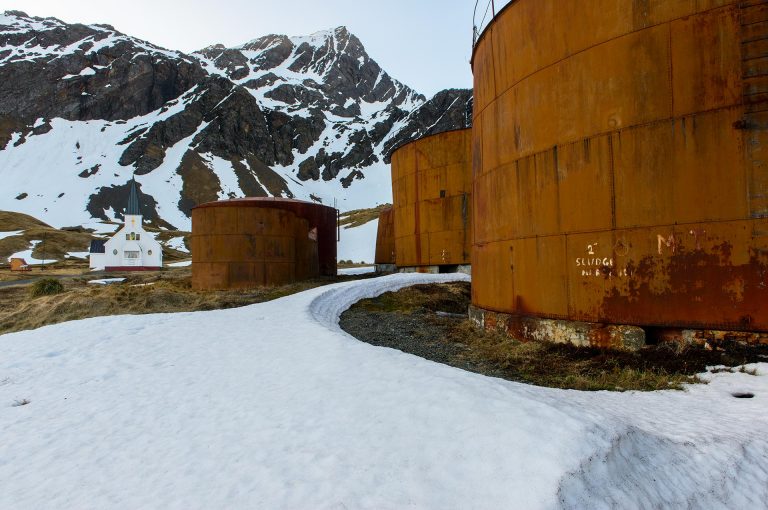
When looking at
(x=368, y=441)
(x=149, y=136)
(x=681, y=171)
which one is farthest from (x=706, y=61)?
(x=149, y=136)

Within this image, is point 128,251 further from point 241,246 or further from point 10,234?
point 241,246

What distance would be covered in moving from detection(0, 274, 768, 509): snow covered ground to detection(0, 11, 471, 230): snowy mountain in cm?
9201

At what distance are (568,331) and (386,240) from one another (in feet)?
72.1

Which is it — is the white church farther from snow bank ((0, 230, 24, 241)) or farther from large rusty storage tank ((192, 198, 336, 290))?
large rusty storage tank ((192, 198, 336, 290))

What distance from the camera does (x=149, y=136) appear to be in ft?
410

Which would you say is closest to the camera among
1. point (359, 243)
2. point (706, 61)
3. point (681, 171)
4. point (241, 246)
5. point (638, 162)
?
point (706, 61)

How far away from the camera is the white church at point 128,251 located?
57.2 m

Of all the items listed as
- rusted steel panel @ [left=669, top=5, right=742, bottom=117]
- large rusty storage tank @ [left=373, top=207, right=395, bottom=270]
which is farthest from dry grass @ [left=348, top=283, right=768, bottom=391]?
large rusty storage tank @ [left=373, top=207, right=395, bottom=270]

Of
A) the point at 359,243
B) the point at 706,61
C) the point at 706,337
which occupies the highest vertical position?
the point at 706,61

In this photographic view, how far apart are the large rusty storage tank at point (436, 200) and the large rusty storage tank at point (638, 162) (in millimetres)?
10230

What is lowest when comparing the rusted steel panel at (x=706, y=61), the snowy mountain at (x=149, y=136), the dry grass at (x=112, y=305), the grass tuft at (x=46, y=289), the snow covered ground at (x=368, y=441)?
the snow covered ground at (x=368, y=441)

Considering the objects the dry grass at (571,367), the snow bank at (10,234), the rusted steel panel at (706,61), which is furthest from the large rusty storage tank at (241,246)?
the snow bank at (10,234)

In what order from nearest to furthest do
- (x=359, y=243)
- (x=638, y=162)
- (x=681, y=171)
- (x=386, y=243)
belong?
(x=681, y=171), (x=638, y=162), (x=386, y=243), (x=359, y=243)

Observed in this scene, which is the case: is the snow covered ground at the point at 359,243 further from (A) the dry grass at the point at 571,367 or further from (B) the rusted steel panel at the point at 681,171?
(B) the rusted steel panel at the point at 681,171
